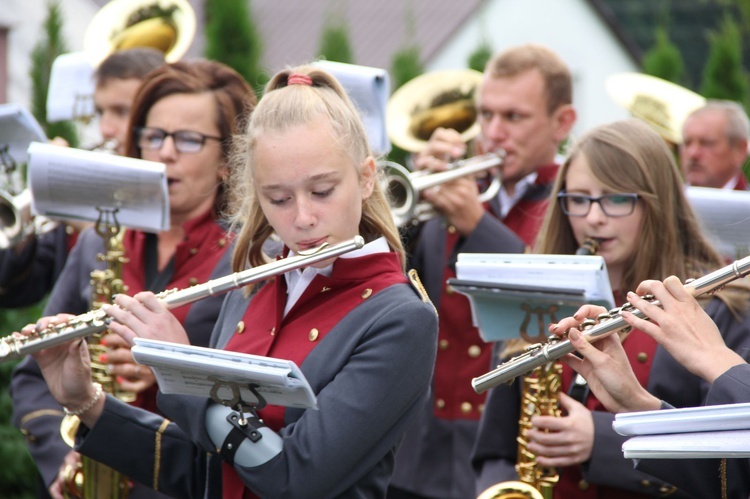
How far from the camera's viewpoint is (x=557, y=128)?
5.18 metres

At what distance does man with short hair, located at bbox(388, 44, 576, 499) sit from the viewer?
4668mm

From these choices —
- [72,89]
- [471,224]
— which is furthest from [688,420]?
[72,89]

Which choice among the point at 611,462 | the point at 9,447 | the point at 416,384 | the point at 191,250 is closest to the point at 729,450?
the point at 416,384

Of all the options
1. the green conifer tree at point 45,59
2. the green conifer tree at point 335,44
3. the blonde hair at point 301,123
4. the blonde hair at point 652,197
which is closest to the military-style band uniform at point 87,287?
the blonde hair at point 301,123

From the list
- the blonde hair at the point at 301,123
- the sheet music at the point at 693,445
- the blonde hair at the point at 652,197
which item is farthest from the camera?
the blonde hair at the point at 652,197

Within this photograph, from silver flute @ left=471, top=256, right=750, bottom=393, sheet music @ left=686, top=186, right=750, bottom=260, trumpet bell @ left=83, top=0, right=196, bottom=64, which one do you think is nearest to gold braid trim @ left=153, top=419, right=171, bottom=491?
silver flute @ left=471, top=256, right=750, bottom=393

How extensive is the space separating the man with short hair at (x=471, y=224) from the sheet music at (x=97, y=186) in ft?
4.42

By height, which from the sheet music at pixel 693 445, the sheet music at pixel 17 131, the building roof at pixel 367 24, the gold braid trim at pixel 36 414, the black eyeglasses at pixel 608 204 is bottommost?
the building roof at pixel 367 24

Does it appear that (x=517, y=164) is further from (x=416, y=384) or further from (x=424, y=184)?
(x=416, y=384)

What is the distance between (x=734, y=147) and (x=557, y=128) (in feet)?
9.59

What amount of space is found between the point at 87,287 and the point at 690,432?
2.46m

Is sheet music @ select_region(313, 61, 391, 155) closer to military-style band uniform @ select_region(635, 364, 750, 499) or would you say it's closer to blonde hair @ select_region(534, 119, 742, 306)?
blonde hair @ select_region(534, 119, 742, 306)

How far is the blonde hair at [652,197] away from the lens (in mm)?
3670

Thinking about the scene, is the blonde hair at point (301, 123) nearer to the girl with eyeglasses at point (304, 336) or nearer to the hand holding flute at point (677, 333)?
the girl with eyeglasses at point (304, 336)
